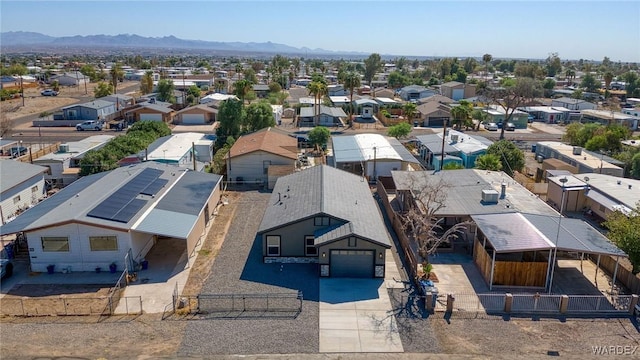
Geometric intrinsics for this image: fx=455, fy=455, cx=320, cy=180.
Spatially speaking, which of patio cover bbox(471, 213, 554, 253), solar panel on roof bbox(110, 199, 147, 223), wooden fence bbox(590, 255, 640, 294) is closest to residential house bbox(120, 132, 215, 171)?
solar panel on roof bbox(110, 199, 147, 223)

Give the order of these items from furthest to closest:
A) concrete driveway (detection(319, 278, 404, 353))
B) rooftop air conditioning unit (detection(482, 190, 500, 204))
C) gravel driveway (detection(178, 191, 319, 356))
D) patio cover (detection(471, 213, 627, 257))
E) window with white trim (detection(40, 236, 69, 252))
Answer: rooftop air conditioning unit (detection(482, 190, 500, 204)), window with white trim (detection(40, 236, 69, 252)), patio cover (detection(471, 213, 627, 257)), concrete driveway (detection(319, 278, 404, 353)), gravel driveway (detection(178, 191, 319, 356))

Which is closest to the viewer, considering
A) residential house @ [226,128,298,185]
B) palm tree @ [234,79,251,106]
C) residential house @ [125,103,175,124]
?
residential house @ [226,128,298,185]

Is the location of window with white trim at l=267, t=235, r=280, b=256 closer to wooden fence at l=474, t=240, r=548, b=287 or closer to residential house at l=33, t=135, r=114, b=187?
wooden fence at l=474, t=240, r=548, b=287

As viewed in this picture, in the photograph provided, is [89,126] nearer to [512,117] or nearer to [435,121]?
[435,121]

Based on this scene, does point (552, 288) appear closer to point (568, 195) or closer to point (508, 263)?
point (508, 263)

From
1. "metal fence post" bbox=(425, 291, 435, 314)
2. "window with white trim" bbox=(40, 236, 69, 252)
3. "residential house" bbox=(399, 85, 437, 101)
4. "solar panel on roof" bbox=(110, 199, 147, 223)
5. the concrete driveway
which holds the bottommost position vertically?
the concrete driveway

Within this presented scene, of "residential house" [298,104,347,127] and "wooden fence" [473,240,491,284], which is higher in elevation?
"residential house" [298,104,347,127]

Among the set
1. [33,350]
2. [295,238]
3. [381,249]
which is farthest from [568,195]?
[33,350]

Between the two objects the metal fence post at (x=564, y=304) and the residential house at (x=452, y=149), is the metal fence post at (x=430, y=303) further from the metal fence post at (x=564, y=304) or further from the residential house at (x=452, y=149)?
the residential house at (x=452, y=149)

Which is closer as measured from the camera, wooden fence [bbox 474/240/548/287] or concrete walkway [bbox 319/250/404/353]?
concrete walkway [bbox 319/250/404/353]

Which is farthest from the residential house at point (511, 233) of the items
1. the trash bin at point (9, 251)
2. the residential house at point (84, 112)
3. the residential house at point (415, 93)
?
the residential house at point (415, 93)
